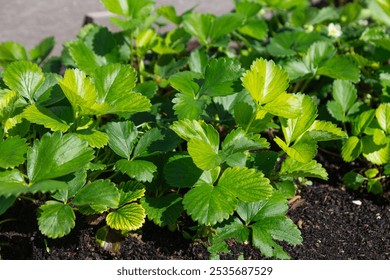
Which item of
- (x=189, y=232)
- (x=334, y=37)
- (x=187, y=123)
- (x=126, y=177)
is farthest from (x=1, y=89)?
(x=334, y=37)

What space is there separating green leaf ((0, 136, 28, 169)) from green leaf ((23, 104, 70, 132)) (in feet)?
0.23

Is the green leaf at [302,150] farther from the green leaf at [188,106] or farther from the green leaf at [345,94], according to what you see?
the green leaf at [345,94]

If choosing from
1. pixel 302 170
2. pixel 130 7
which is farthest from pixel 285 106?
pixel 130 7

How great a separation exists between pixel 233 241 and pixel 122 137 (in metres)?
0.42

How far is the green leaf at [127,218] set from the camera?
5.24 ft

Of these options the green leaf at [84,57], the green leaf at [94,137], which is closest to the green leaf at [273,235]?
the green leaf at [94,137]

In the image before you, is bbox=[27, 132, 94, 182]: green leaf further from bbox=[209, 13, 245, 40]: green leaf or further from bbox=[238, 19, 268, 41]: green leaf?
bbox=[238, 19, 268, 41]: green leaf

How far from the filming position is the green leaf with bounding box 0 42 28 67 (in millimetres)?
2205

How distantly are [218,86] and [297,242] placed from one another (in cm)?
50

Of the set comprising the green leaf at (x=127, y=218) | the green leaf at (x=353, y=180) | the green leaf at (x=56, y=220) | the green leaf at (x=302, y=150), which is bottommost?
the green leaf at (x=353, y=180)

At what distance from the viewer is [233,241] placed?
1744 mm

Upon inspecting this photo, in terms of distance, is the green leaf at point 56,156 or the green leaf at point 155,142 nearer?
the green leaf at point 56,156

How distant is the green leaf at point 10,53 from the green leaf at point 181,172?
858mm

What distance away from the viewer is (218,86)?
71.2 inches
